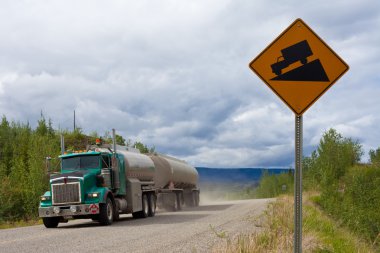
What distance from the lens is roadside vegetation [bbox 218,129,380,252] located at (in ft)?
A: 30.2

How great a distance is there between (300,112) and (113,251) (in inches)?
225

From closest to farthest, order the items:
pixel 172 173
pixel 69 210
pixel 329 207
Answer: pixel 69 210 < pixel 172 173 < pixel 329 207

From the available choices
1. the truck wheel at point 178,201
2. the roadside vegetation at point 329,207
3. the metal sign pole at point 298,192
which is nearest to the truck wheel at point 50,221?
the roadside vegetation at point 329,207

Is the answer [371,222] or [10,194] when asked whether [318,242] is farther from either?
[371,222]

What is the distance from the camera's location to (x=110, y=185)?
19.0 m

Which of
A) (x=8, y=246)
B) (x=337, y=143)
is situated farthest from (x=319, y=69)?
(x=337, y=143)

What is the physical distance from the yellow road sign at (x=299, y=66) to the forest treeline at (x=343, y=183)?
5716 mm

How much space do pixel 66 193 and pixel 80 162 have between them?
145cm

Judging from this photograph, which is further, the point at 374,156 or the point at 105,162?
the point at 374,156

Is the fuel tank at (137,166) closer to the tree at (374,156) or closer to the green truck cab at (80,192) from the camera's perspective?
the green truck cab at (80,192)

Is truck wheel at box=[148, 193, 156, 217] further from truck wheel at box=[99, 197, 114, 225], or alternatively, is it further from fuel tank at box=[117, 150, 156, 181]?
truck wheel at box=[99, 197, 114, 225]

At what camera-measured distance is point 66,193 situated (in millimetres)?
18016

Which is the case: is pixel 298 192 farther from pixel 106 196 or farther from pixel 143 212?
pixel 143 212

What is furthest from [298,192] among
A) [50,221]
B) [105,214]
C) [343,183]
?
[343,183]
